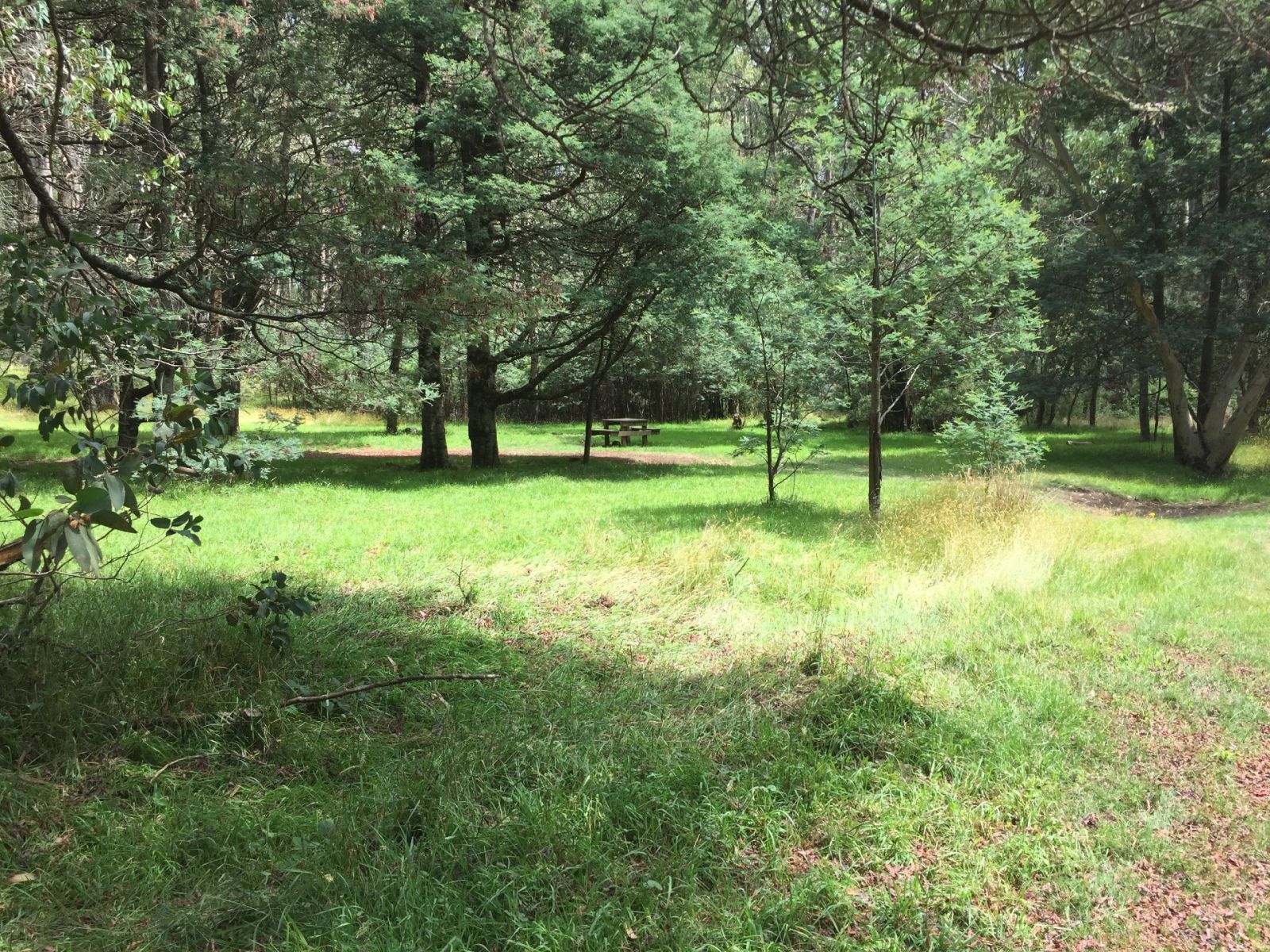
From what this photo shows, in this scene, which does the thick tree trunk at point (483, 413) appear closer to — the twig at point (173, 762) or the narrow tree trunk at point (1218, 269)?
the twig at point (173, 762)

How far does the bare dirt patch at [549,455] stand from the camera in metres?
16.0

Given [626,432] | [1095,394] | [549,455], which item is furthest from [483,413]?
[1095,394]

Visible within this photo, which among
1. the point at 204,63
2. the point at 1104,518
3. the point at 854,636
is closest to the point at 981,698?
the point at 854,636

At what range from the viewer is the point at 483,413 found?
14414 millimetres

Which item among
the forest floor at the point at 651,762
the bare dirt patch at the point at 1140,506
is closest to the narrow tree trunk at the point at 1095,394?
the bare dirt patch at the point at 1140,506

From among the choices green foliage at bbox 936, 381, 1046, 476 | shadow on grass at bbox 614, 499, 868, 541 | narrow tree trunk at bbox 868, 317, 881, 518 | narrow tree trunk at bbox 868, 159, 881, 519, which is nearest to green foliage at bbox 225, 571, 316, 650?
shadow on grass at bbox 614, 499, 868, 541

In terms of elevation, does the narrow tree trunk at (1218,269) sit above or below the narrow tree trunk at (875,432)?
above

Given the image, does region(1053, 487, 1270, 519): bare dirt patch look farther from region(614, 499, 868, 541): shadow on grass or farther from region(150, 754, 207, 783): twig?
region(150, 754, 207, 783): twig

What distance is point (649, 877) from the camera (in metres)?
2.38

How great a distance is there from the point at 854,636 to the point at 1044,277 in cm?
1479

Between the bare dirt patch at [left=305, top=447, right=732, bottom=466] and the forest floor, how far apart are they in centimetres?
1002

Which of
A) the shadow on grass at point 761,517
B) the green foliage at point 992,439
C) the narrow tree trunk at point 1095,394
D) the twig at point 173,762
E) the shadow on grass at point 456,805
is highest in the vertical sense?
the narrow tree trunk at point 1095,394

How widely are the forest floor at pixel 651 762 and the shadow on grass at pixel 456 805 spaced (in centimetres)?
1

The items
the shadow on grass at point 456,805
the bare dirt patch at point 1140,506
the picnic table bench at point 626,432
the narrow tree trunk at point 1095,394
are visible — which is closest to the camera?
the shadow on grass at point 456,805
